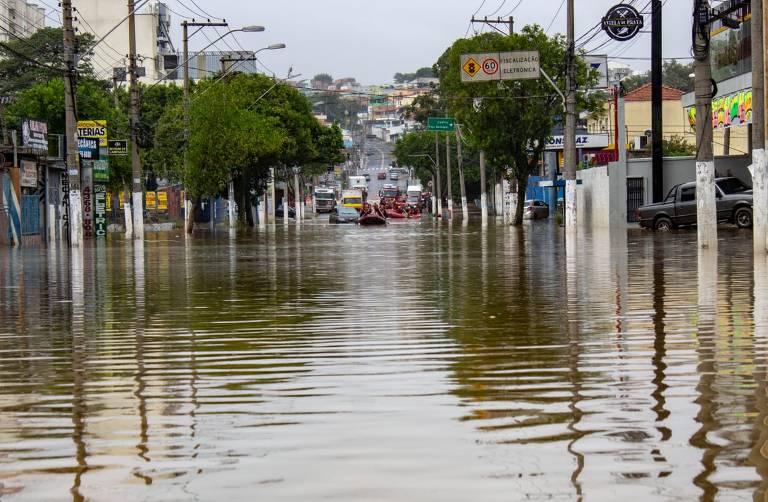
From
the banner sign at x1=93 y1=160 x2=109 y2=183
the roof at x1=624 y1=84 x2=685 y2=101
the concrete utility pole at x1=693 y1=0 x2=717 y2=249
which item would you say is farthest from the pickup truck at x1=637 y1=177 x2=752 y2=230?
the roof at x1=624 y1=84 x2=685 y2=101

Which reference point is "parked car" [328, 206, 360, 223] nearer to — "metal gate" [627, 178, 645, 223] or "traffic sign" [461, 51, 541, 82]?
"traffic sign" [461, 51, 541, 82]

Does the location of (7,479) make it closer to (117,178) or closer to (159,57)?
(117,178)

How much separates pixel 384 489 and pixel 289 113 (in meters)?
86.0

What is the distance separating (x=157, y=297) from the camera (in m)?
18.6

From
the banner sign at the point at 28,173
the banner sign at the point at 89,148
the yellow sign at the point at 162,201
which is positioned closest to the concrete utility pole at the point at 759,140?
the banner sign at the point at 89,148

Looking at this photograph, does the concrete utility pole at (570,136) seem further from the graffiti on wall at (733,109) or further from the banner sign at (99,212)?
the banner sign at (99,212)

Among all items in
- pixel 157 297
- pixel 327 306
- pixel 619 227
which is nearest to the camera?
pixel 327 306

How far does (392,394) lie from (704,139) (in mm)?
23517

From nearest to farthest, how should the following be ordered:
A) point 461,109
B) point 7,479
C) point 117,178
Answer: point 7,479 → point 461,109 → point 117,178

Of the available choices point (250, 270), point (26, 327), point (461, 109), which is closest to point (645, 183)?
point (461, 109)

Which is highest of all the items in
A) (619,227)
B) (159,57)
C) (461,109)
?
(159,57)

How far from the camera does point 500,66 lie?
59.6m

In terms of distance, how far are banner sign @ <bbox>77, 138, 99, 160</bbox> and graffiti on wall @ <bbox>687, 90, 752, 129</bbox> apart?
25.4 metres

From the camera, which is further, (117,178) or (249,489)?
(117,178)
